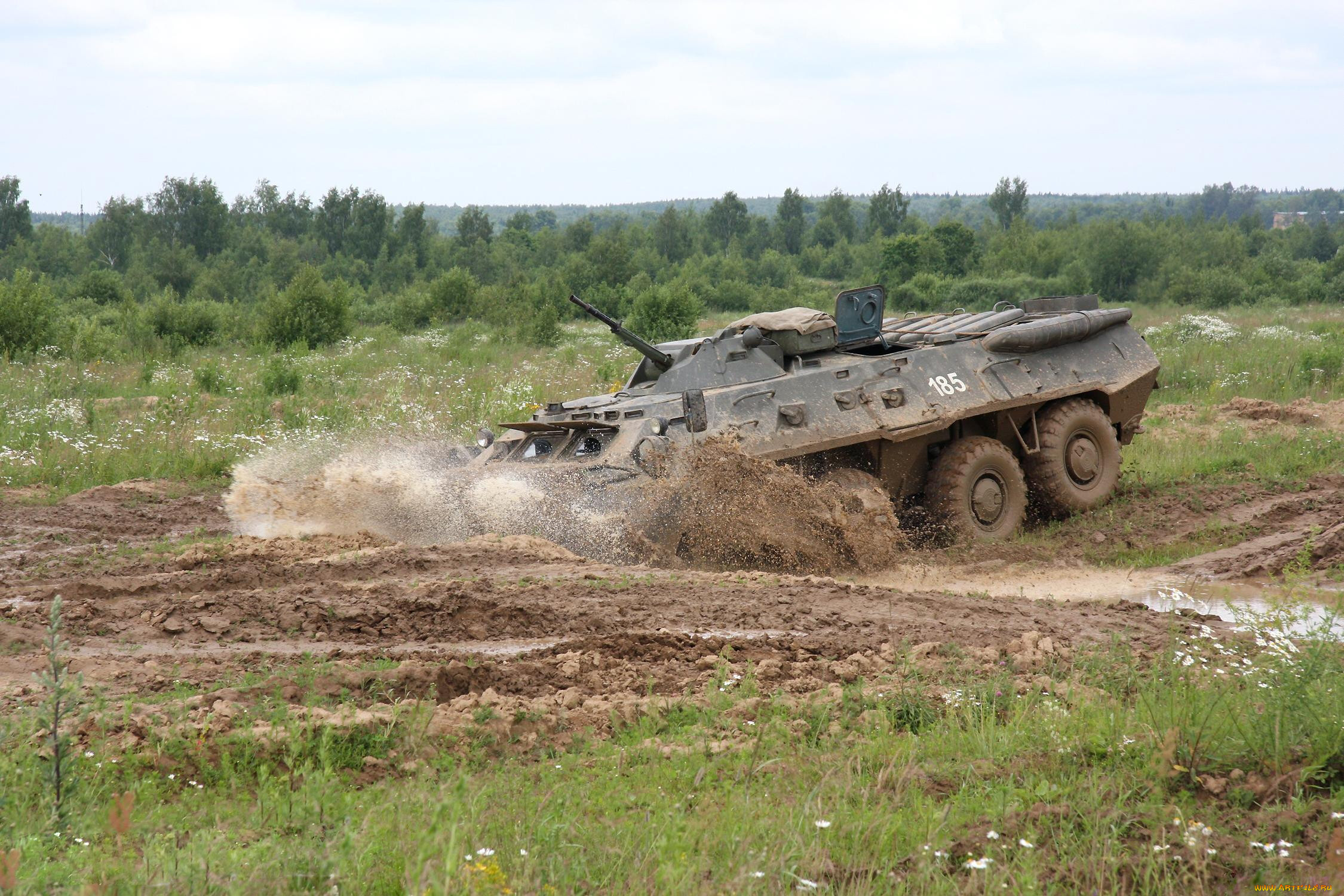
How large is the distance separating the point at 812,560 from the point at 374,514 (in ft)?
12.1

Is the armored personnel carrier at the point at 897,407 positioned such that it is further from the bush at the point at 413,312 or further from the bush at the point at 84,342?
the bush at the point at 413,312

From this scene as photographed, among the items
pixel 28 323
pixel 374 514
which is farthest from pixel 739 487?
pixel 28 323

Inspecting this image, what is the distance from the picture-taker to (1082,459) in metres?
11.7

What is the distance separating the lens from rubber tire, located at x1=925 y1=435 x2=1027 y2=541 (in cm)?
1055

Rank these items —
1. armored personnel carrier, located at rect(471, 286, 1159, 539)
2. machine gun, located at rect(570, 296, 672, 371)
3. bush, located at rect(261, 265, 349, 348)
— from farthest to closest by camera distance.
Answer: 1. bush, located at rect(261, 265, 349, 348)
2. machine gun, located at rect(570, 296, 672, 371)
3. armored personnel carrier, located at rect(471, 286, 1159, 539)

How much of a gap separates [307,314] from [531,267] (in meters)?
38.0

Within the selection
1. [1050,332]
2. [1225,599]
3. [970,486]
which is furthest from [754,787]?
[1050,332]

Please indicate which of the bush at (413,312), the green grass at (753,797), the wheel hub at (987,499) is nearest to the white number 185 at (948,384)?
the wheel hub at (987,499)

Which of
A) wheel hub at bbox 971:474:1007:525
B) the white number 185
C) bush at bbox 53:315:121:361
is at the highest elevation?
bush at bbox 53:315:121:361

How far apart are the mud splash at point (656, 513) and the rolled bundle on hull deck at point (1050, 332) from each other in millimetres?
2391

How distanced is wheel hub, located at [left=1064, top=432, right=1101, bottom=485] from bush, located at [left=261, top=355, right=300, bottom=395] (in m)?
11.1

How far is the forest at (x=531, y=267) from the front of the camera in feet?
85.3

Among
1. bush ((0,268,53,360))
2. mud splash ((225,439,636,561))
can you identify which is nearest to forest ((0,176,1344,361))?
bush ((0,268,53,360))

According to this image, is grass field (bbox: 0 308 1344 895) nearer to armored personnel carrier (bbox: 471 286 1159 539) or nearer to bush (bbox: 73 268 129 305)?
armored personnel carrier (bbox: 471 286 1159 539)
